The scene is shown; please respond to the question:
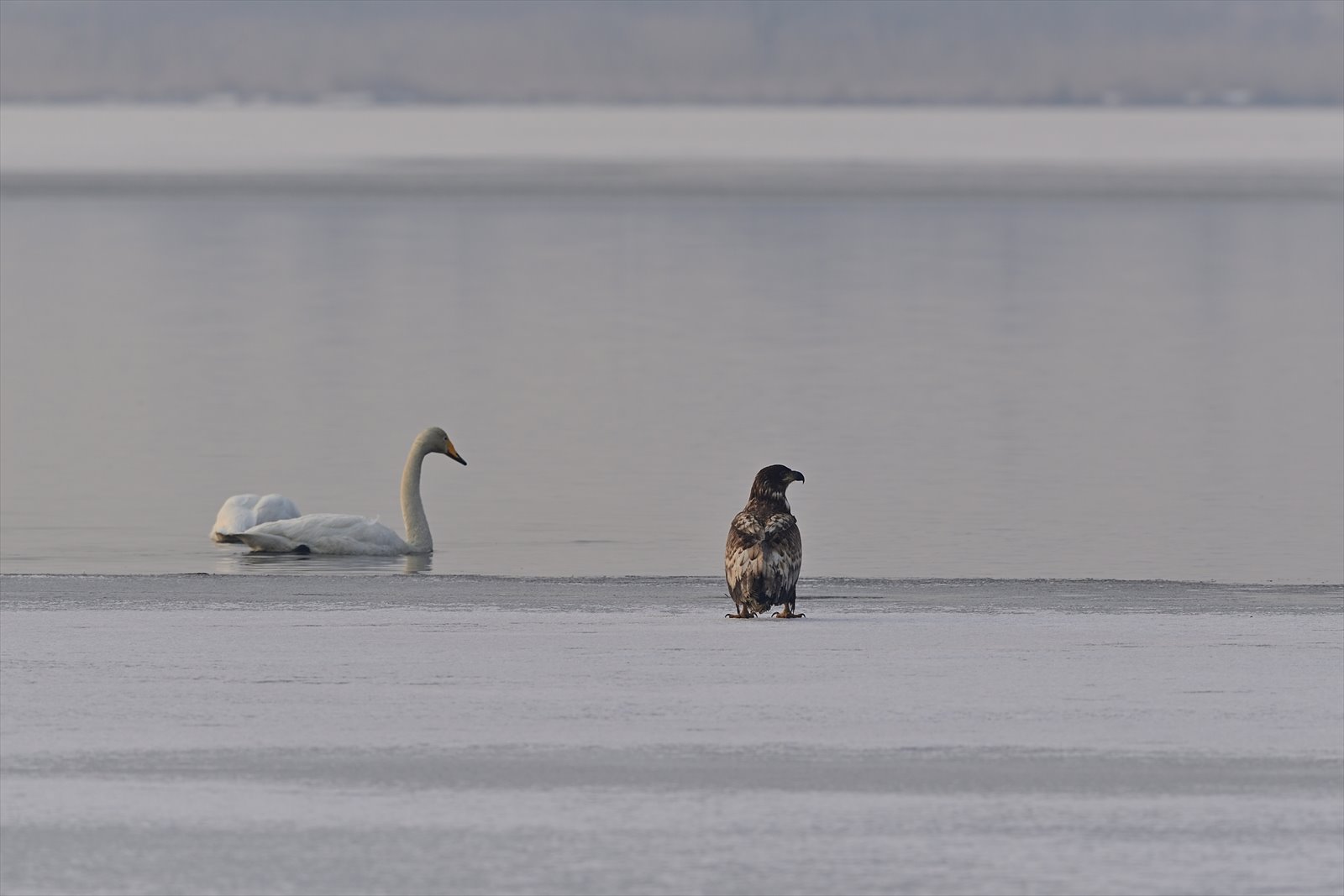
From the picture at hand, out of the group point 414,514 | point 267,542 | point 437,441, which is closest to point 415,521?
point 414,514

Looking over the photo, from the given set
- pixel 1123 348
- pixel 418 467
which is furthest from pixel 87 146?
pixel 418 467

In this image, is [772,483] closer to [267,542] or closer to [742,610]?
[742,610]

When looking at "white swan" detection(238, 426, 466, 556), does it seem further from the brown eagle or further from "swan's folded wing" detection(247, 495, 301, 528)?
the brown eagle

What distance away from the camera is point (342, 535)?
11.9 m

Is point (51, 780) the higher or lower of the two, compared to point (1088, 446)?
lower

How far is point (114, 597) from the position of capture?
812 centimetres

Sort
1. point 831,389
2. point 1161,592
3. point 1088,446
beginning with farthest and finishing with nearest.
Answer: point 831,389, point 1088,446, point 1161,592

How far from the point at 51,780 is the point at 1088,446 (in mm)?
13190

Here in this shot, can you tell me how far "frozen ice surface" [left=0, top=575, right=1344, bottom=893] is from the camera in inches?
186

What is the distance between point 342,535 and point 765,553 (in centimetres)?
474

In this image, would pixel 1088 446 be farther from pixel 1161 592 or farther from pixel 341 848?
pixel 341 848

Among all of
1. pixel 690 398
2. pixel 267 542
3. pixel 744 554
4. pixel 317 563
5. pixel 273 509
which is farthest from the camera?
pixel 690 398

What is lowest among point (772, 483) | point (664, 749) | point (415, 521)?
point (664, 749)

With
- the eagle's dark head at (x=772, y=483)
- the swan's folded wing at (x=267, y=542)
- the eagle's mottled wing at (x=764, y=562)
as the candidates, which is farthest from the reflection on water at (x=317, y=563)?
the eagle's mottled wing at (x=764, y=562)
